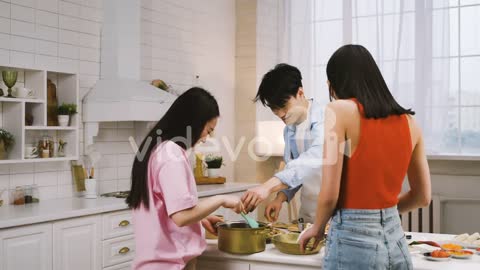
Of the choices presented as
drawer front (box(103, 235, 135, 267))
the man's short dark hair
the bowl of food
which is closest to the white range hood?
drawer front (box(103, 235, 135, 267))

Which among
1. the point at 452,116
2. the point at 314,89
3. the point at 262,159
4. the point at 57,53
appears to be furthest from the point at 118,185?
the point at 452,116

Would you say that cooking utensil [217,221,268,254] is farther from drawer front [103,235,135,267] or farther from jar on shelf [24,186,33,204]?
jar on shelf [24,186,33,204]

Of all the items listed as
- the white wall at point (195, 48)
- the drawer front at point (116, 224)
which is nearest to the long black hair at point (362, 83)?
the drawer front at point (116, 224)

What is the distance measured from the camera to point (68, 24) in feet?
13.8

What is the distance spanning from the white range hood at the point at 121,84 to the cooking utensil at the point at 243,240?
198 centimetres

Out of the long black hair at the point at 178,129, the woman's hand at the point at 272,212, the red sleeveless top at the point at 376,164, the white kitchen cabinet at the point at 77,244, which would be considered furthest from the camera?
the white kitchen cabinet at the point at 77,244

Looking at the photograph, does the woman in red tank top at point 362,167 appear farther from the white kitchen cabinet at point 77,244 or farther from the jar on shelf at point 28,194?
the jar on shelf at point 28,194

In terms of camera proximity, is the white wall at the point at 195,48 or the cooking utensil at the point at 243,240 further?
the white wall at the point at 195,48

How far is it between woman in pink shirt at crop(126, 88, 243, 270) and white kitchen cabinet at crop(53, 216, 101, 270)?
138 centimetres

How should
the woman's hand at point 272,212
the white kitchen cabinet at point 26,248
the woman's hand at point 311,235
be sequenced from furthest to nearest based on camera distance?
1. the white kitchen cabinet at point 26,248
2. the woman's hand at point 272,212
3. the woman's hand at point 311,235

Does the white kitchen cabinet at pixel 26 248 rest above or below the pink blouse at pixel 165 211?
below

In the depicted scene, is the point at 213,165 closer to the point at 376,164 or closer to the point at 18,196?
the point at 18,196

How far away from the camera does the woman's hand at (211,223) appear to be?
2664 millimetres

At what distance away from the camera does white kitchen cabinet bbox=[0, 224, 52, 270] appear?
120 inches
